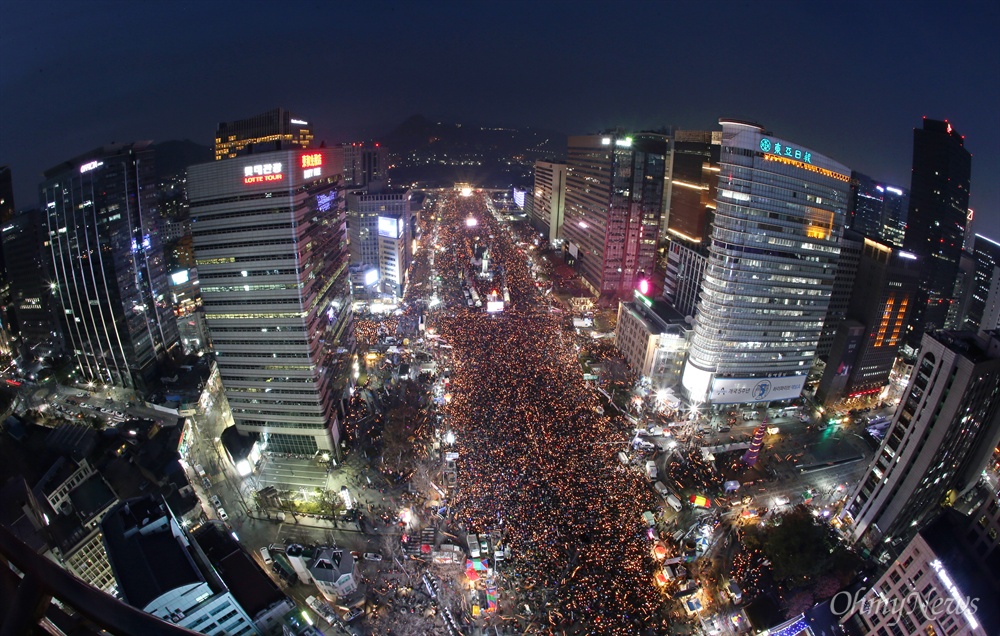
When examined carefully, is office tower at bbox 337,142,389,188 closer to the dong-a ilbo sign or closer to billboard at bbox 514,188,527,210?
billboard at bbox 514,188,527,210

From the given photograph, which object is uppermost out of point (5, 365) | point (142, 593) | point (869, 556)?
point (142, 593)

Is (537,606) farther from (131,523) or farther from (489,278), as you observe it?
(489,278)

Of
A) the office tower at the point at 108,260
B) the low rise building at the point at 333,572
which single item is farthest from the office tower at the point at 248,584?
the office tower at the point at 108,260

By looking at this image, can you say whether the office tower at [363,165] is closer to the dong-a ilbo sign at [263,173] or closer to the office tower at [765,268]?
the dong-a ilbo sign at [263,173]

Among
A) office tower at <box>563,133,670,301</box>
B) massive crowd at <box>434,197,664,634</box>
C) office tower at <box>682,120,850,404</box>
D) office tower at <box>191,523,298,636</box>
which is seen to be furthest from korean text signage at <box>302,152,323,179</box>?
office tower at <box>563,133,670,301</box>

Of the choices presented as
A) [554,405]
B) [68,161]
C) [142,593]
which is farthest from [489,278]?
[142,593]

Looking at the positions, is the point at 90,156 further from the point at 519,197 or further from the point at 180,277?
the point at 519,197

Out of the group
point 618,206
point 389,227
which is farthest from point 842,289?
point 389,227
